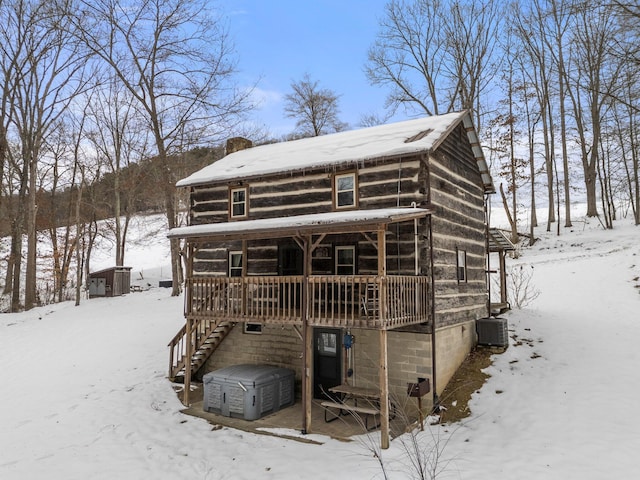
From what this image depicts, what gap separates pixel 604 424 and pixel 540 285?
13.5m

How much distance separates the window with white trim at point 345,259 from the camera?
532 inches

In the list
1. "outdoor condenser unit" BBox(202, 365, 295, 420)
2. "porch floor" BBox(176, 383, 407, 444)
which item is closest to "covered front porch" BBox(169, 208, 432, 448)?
"porch floor" BBox(176, 383, 407, 444)

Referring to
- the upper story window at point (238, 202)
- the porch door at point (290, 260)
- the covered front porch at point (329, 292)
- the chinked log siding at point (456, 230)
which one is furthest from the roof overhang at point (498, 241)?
the upper story window at point (238, 202)

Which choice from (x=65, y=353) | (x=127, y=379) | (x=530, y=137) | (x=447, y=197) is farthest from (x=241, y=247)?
(x=530, y=137)

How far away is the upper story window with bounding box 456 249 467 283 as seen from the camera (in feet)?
47.4

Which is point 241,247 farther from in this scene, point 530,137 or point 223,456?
point 530,137

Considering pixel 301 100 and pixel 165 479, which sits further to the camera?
pixel 301 100

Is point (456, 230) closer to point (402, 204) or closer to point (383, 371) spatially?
point (402, 204)

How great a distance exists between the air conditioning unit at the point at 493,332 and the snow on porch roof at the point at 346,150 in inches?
235

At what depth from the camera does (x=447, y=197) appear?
13.8 metres

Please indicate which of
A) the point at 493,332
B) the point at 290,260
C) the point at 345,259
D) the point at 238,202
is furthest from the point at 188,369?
the point at 493,332

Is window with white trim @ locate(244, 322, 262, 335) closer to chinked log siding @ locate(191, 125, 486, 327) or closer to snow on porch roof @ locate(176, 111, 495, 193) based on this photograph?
chinked log siding @ locate(191, 125, 486, 327)

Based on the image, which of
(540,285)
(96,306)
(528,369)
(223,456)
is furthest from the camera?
(96,306)

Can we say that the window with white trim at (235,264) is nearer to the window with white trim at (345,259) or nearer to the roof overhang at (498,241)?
the window with white trim at (345,259)
